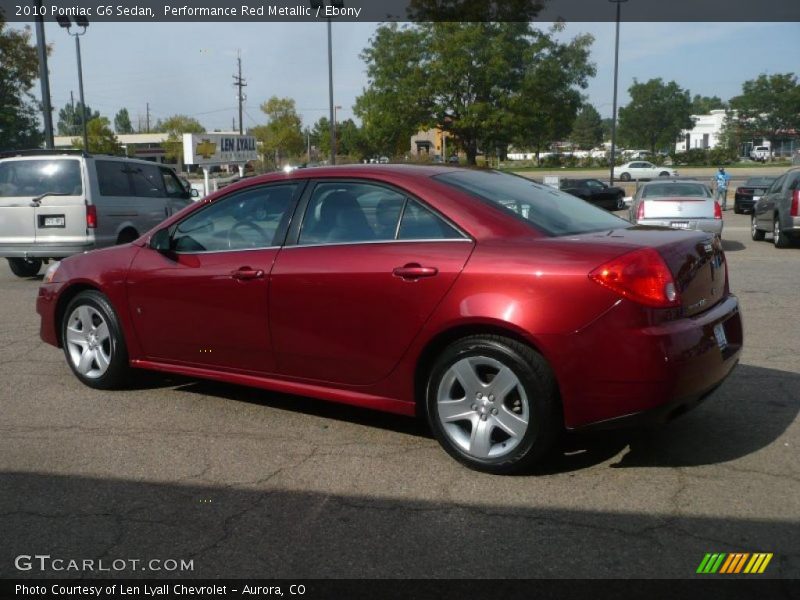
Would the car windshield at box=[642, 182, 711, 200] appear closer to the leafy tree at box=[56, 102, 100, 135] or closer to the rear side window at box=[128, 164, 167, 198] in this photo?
the rear side window at box=[128, 164, 167, 198]

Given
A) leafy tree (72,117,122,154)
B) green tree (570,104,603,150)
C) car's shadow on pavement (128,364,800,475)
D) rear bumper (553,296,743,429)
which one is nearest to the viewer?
rear bumper (553,296,743,429)

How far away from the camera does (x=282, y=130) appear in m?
58.2

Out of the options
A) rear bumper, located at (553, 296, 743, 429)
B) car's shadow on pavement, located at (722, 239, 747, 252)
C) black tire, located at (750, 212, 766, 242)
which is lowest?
car's shadow on pavement, located at (722, 239, 747, 252)

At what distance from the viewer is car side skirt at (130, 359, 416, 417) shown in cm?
455

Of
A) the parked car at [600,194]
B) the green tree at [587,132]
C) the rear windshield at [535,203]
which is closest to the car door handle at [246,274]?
the rear windshield at [535,203]

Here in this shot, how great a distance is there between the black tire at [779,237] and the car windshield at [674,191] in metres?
1.75

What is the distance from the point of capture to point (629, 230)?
4633 mm

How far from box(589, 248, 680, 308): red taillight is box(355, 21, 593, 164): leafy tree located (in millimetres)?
34082

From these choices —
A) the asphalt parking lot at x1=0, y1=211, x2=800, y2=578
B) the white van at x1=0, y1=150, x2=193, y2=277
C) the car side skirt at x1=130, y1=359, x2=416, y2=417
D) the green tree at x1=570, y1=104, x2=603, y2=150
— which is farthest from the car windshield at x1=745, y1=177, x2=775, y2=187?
the green tree at x1=570, y1=104, x2=603, y2=150

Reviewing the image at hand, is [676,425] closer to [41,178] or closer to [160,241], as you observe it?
[160,241]

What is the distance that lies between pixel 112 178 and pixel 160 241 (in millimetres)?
7950

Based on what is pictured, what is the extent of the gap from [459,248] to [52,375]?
152 inches

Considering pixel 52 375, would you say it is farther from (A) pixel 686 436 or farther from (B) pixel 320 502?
(A) pixel 686 436

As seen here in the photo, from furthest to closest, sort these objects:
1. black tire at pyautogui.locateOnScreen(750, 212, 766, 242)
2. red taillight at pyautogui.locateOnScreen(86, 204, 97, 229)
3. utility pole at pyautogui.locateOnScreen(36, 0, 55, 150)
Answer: utility pole at pyautogui.locateOnScreen(36, 0, 55, 150)
black tire at pyautogui.locateOnScreen(750, 212, 766, 242)
red taillight at pyautogui.locateOnScreen(86, 204, 97, 229)
